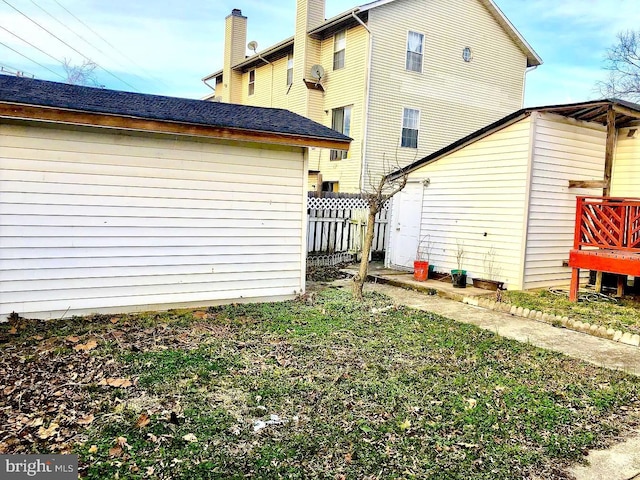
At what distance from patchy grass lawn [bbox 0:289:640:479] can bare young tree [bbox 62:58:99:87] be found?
3343 centimetres

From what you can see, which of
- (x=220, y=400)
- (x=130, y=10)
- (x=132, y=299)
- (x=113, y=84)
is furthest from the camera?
(x=113, y=84)

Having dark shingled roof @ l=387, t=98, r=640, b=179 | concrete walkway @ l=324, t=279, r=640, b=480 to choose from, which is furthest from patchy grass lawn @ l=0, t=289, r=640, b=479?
dark shingled roof @ l=387, t=98, r=640, b=179

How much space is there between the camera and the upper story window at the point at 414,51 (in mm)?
15870

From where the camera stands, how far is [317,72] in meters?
16.6

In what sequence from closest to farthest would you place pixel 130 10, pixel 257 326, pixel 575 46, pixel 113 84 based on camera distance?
pixel 257 326
pixel 575 46
pixel 130 10
pixel 113 84

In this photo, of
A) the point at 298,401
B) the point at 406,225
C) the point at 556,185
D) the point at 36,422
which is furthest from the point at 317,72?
the point at 36,422

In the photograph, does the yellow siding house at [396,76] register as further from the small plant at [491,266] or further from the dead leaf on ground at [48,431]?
the dead leaf on ground at [48,431]

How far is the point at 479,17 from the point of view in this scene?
678 inches

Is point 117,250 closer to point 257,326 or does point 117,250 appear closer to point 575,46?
point 257,326

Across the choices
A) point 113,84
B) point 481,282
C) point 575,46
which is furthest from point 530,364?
point 113,84

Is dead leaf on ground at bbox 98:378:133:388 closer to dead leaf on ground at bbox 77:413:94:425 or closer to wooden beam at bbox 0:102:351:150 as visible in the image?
dead leaf on ground at bbox 77:413:94:425

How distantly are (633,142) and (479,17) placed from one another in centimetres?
1046

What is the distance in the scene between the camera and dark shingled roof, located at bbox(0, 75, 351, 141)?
5668 mm

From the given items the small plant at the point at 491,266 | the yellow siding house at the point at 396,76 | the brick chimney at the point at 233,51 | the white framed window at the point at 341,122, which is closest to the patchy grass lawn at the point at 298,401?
the small plant at the point at 491,266
